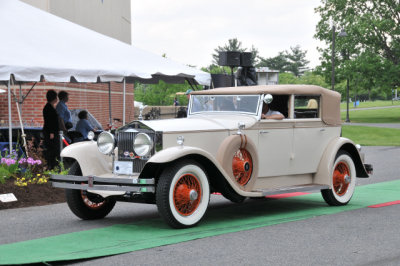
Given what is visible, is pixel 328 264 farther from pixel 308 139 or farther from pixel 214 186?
pixel 308 139

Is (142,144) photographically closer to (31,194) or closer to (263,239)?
(263,239)

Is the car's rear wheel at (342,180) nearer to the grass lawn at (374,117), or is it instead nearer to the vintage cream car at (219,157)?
the vintage cream car at (219,157)

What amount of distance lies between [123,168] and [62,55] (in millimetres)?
4959

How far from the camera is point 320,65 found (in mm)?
49062

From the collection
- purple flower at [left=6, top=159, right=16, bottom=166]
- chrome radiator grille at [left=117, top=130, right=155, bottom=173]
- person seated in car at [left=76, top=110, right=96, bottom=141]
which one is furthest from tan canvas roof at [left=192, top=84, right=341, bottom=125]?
person seated in car at [left=76, top=110, right=96, bottom=141]

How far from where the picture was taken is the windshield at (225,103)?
860cm

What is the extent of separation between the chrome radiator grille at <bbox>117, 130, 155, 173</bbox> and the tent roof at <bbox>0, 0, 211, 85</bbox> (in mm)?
3831

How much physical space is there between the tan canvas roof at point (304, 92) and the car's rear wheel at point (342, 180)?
57 centimetres

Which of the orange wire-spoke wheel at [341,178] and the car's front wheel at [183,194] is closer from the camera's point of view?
the car's front wheel at [183,194]

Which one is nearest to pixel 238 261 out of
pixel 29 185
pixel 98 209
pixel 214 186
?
pixel 214 186

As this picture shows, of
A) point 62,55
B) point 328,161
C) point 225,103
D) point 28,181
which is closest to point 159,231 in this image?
point 225,103

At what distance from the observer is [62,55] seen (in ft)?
39.5

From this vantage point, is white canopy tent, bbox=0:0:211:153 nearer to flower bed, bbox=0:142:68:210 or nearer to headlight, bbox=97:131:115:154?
flower bed, bbox=0:142:68:210

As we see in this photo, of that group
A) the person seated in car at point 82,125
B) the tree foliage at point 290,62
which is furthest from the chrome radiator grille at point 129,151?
the tree foliage at point 290,62
